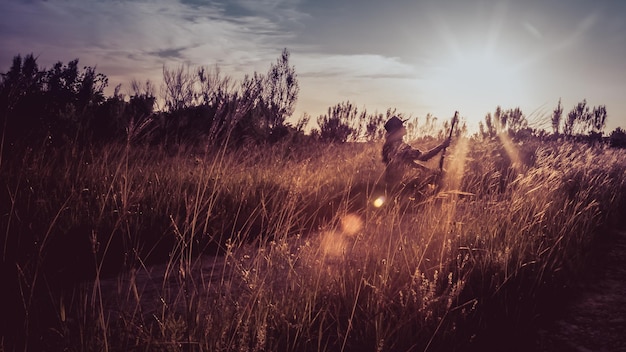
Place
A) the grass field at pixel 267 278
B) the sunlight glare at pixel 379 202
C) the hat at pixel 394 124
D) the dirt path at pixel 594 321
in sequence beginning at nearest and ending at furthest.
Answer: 1. the grass field at pixel 267 278
2. the dirt path at pixel 594 321
3. the sunlight glare at pixel 379 202
4. the hat at pixel 394 124

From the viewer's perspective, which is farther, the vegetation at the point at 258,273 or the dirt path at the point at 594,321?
the dirt path at the point at 594,321

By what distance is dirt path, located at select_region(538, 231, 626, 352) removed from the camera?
2.33m

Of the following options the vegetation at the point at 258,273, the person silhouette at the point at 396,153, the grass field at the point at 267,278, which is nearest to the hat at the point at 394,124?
the person silhouette at the point at 396,153

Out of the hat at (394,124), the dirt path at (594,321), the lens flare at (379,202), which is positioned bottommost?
the dirt path at (594,321)

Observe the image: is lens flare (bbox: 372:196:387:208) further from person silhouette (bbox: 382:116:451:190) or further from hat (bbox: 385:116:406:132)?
hat (bbox: 385:116:406:132)

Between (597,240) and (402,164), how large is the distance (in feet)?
9.15

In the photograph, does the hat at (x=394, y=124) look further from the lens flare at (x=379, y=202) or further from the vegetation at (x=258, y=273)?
the vegetation at (x=258, y=273)

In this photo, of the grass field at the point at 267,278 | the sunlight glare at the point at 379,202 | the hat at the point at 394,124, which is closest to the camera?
the grass field at the point at 267,278

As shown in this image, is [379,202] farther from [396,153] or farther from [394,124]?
[394,124]

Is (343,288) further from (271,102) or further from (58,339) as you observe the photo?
(271,102)

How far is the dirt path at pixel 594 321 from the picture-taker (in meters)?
2.33

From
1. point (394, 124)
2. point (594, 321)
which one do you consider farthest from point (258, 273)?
point (394, 124)

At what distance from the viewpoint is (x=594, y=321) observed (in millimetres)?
2660

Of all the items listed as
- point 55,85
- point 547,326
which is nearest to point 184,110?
point 55,85
